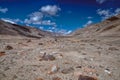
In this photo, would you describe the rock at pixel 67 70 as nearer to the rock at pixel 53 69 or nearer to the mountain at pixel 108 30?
the rock at pixel 53 69

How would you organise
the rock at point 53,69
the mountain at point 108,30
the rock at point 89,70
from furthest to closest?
1. the mountain at point 108,30
2. the rock at point 89,70
3. the rock at point 53,69

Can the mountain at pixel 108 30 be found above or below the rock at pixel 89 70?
above

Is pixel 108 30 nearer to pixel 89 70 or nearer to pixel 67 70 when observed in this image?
pixel 89 70

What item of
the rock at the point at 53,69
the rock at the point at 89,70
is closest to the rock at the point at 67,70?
the rock at the point at 53,69

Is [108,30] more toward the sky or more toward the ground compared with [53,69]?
more toward the sky

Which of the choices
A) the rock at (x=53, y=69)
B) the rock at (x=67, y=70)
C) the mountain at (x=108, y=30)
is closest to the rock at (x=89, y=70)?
the rock at (x=67, y=70)

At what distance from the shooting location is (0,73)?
7719mm

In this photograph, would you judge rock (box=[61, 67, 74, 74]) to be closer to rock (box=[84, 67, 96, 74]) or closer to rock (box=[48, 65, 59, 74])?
rock (box=[48, 65, 59, 74])

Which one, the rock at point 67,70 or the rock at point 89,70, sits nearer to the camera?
the rock at point 67,70

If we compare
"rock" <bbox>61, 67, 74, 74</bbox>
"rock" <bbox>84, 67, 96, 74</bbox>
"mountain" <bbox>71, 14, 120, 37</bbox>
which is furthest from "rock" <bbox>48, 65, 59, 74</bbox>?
"mountain" <bbox>71, 14, 120, 37</bbox>

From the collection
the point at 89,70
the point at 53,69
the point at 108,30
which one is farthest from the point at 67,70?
the point at 108,30

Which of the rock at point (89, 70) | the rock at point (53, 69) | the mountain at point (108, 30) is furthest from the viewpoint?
the mountain at point (108, 30)

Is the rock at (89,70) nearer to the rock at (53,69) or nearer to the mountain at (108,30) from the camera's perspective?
the rock at (53,69)

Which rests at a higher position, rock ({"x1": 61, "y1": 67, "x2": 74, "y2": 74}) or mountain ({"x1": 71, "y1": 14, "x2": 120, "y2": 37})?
mountain ({"x1": 71, "y1": 14, "x2": 120, "y2": 37})
